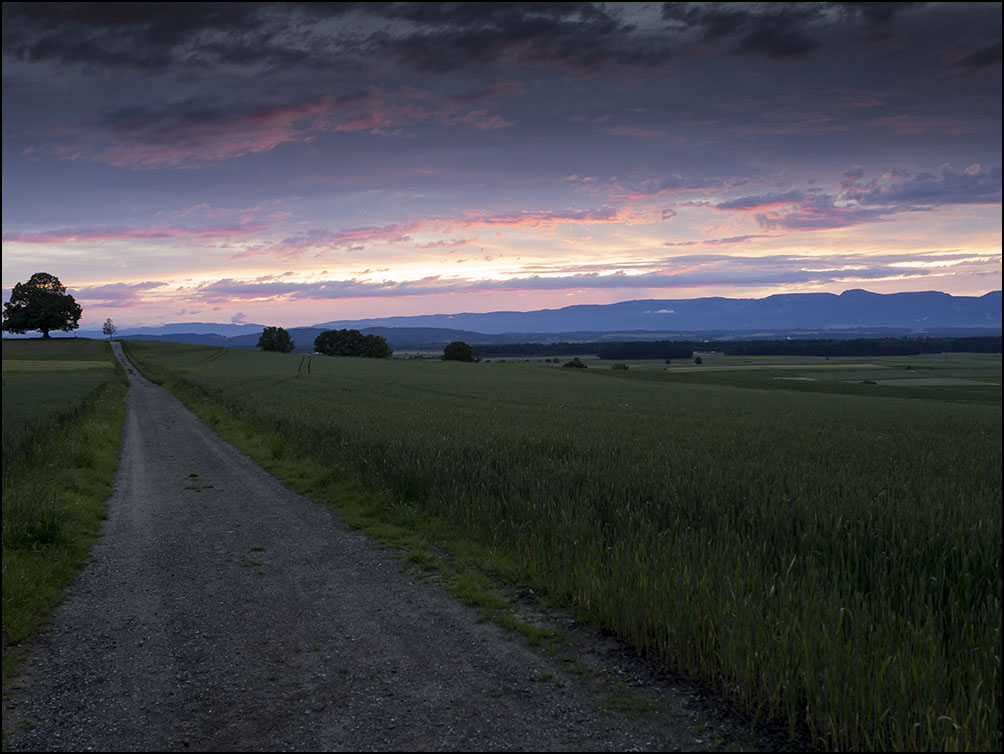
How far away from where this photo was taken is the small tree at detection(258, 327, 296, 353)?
158750 millimetres

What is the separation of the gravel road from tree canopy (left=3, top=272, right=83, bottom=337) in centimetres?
11675

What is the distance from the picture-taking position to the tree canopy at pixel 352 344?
157 meters

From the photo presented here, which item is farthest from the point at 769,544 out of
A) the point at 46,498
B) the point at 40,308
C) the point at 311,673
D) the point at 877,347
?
the point at 877,347

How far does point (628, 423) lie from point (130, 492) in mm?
16733

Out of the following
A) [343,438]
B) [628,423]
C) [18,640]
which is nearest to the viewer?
[18,640]

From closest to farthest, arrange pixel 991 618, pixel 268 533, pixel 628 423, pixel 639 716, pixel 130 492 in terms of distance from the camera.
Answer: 1. pixel 639 716
2. pixel 991 618
3. pixel 268 533
4. pixel 130 492
5. pixel 628 423

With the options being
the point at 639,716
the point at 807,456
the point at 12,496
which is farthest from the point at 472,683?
the point at 807,456

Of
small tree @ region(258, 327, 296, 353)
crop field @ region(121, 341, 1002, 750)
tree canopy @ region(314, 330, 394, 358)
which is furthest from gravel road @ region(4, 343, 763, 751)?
small tree @ region(258, 327, 296, 353)

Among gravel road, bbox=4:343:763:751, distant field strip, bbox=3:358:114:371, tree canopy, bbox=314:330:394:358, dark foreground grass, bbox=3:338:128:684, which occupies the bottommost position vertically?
gravel road, bbox=4:343:763:751

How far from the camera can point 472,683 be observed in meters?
5.70

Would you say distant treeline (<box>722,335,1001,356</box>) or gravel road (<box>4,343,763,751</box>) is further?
distant treeline (<box>722,335,1001,356</box>)

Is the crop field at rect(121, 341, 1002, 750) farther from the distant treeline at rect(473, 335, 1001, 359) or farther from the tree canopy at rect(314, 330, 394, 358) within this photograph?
the tree canopy at rect(314, 330, 394, 358)

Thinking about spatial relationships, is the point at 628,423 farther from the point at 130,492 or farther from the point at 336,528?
the point at 130,492

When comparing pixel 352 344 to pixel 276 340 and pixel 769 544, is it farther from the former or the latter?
pixel 769 544
